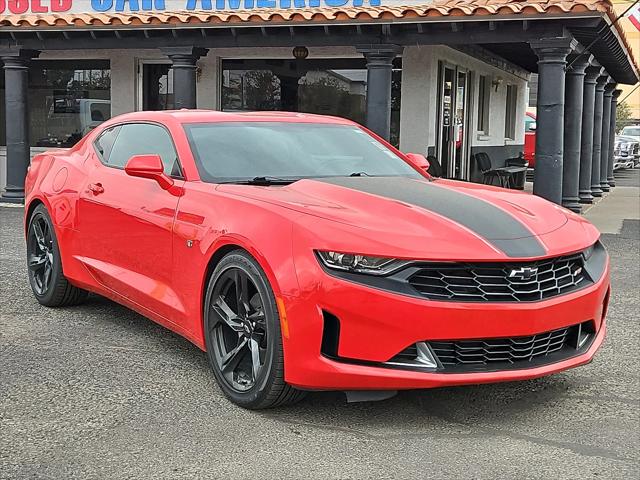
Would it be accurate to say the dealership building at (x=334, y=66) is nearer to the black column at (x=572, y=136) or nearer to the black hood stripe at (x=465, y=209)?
the black column at (x=572, y=136)

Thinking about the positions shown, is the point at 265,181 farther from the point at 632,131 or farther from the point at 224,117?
the point at 632,131

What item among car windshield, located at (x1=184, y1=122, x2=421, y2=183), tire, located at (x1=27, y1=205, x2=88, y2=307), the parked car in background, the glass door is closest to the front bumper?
car windshield, located at (x1=184, y1=122, x2=421, y2=183)

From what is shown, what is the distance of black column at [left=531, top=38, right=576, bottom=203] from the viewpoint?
11.1m

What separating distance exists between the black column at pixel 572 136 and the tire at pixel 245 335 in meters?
10.5

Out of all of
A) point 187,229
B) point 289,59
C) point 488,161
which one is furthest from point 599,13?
point 187,229

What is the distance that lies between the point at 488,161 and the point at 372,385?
13.6 m

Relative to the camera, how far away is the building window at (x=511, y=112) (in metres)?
20.3

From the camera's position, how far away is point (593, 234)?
169 inches

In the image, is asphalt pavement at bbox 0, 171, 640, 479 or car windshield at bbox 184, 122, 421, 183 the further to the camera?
car windshield at bbox 184, 122, 421, 183

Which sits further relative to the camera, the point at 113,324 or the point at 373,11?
the point at 373,11

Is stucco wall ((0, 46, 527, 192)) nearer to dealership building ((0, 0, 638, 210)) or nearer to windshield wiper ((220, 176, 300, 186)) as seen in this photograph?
dealership building ((0, 0, 638, 210))

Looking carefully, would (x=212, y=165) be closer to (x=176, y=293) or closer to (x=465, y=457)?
(x=176, y=293)

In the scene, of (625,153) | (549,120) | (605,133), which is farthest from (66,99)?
(625,153)

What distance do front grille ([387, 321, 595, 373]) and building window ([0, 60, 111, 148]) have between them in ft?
41.4
